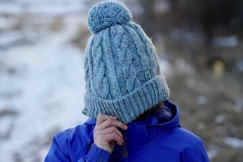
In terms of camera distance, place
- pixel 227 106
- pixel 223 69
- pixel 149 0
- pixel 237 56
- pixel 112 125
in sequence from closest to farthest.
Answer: pixel 112 125
pixel 227 106
pixel 223 69
pixel 237 56
pixel 149 0

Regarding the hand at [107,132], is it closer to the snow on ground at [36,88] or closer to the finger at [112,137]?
the finger at [112,137]

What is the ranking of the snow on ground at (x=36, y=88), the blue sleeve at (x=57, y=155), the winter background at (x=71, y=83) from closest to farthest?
the blue sleeve at (x=57, y=155) < the winter background at (x=71, y=83) < the snow on ground at (x=36, y=88)

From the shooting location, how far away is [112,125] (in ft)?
5.20

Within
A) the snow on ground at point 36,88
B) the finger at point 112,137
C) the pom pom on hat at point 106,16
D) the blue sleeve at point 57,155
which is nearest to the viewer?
the finger at point 112,137

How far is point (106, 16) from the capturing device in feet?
5.52

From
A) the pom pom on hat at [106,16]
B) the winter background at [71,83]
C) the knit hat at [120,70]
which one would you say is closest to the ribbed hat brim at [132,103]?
the knit hat at [120,70]

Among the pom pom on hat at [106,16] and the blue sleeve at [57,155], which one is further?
the blue sleeve at [57,155]

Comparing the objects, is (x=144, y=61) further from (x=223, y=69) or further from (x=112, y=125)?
(x=223, y=69)

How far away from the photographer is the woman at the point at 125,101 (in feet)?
5.26

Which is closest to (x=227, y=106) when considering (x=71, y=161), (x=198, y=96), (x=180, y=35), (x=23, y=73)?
(x=198, y=96)

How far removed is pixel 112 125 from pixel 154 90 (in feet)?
0.65

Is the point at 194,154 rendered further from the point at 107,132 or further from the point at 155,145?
the point at 107,132

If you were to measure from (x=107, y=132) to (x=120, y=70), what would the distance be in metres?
0.21

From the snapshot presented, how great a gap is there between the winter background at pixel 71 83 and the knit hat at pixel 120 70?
2901 millimetres
